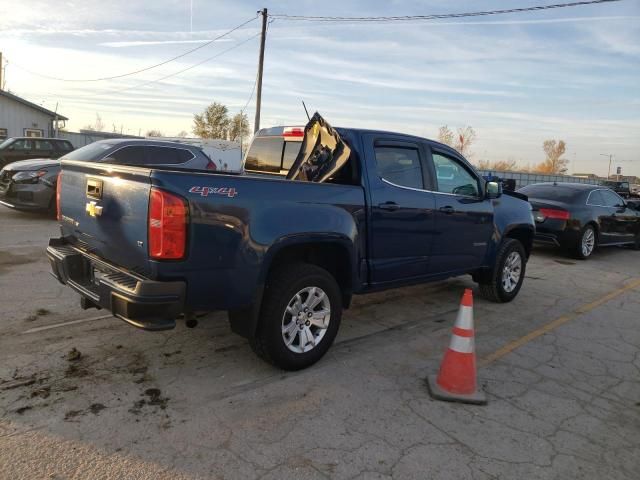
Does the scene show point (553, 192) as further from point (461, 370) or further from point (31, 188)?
point (31, 188)

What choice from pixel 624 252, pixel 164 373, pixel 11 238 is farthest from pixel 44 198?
pixel 624 252

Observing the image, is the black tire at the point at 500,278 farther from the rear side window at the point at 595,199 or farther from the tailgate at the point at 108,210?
the rear side window at the point at 595,199

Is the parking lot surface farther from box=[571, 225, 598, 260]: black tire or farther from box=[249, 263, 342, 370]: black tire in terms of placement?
box=[571, 225, 598, 260]: black tire

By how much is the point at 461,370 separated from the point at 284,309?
1366mm

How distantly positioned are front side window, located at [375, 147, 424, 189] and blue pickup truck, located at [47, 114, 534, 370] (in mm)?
15

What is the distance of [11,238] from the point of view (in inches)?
331

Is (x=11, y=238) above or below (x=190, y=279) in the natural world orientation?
below

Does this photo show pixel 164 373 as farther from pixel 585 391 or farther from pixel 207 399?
pixel 585 391

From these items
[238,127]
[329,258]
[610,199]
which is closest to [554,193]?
[610,199]

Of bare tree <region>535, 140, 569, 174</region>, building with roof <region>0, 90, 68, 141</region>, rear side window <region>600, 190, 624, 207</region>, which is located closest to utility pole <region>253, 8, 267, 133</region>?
building with roof <region>0, 90, 68, 141</region>

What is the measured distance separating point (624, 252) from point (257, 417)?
12.4m

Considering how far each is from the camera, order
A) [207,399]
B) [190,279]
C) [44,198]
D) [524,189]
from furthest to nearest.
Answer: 1. [524,189]
2. [44,198]
3. [207,399]
4. [190,279]

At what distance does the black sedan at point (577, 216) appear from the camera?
10.2 meters

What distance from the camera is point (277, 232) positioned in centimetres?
347
